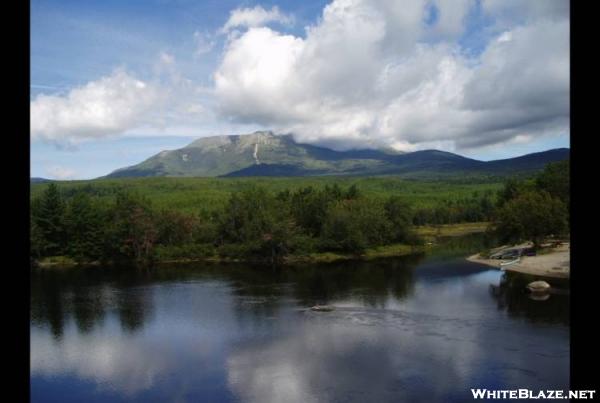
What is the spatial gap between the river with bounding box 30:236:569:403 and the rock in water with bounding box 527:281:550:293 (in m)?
1.36

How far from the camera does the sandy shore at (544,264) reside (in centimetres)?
4183

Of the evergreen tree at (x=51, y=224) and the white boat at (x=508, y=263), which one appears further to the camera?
the evergreen tree at (x=51, y=224)

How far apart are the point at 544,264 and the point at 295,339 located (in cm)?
2783

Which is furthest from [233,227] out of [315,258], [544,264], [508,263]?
[544,264]

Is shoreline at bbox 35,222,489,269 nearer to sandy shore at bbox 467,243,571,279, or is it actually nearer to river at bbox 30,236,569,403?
sandy shore at bbox 467,243,571,279

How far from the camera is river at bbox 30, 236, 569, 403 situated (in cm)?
2131

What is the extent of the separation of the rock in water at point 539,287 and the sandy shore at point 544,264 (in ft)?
14.4

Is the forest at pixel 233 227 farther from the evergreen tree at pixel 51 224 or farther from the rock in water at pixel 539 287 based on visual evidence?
the rock in water at pixel 539 287

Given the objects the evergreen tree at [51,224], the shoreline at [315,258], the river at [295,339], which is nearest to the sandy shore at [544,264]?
the river at [295,339]

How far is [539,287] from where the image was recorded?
36.3 metres

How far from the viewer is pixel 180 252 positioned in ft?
192

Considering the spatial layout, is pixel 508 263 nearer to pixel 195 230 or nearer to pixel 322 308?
pixel 322 308

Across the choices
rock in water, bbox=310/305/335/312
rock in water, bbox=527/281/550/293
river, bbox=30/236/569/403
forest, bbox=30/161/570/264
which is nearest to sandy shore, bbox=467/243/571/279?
river, bbox=30/236/569/403
